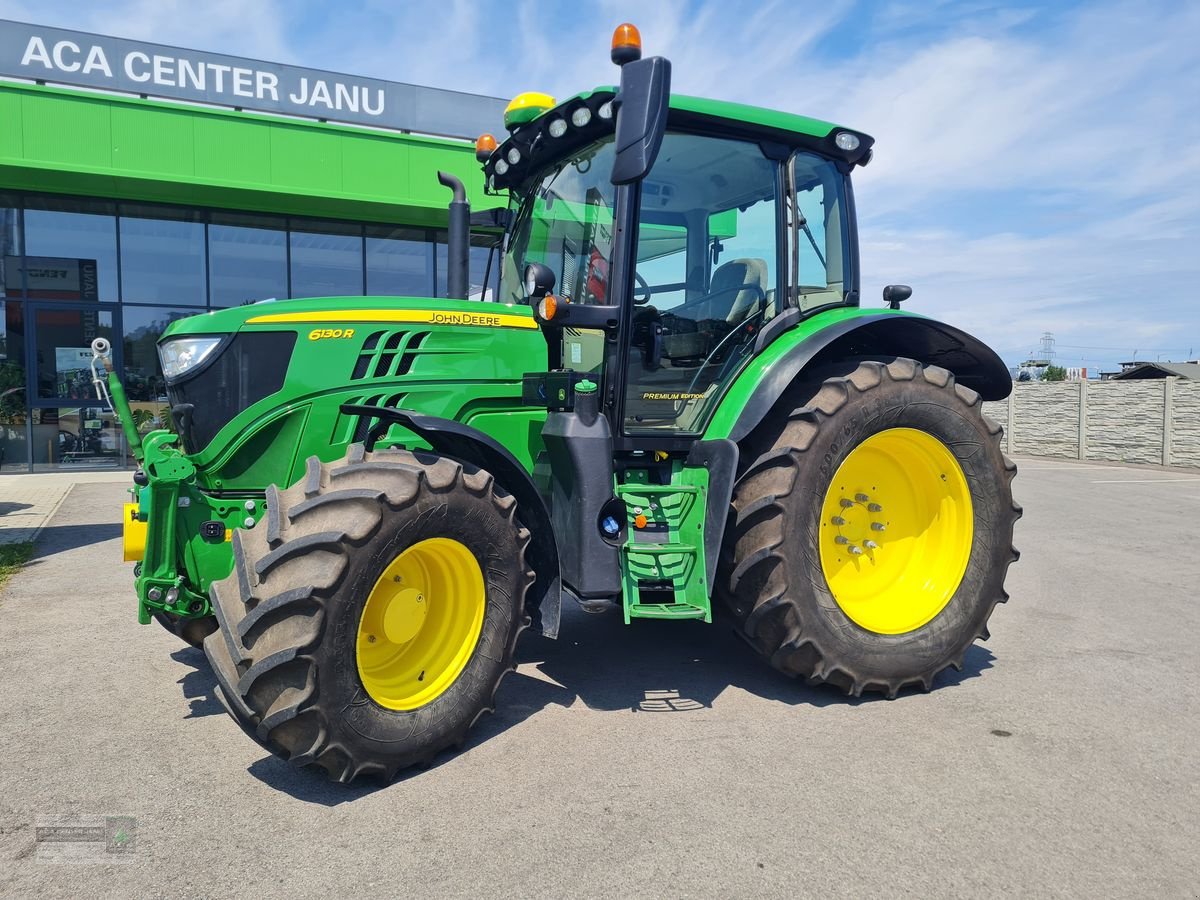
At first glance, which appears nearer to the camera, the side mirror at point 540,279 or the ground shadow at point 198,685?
the side mirror at point 540,279

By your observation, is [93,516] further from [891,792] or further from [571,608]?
[891,792]

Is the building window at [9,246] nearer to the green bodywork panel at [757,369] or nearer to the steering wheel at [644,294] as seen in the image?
the steering wheel at [644,294]

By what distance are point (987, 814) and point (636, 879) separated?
1228 millimetres

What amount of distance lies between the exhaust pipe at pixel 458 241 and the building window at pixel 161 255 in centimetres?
1120

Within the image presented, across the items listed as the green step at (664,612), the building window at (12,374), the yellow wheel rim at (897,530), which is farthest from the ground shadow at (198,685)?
the building window at (12,374)

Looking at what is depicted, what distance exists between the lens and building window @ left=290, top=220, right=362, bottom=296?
14.7 m

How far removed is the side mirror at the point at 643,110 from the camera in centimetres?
319

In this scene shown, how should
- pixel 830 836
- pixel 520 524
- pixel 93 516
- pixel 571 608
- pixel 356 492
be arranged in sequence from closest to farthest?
1. pixel 830 836
2. pixel 356 492
3. pixel 520 524
4. pixel 571 608
5. pixel 93 516

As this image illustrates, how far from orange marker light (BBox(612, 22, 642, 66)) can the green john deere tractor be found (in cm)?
1

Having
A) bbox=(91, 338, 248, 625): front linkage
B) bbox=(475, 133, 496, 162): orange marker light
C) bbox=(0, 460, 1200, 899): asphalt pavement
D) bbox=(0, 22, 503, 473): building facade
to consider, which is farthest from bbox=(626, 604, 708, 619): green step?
bbox=(0, 22, 503, 473): building facade

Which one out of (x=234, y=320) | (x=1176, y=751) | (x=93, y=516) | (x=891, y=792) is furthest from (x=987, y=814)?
(x=93, y=516)

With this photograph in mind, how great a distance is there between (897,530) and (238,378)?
10.5 feet

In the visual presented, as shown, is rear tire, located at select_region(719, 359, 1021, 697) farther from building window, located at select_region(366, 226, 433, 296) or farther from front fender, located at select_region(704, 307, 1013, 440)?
building window, located at select_region(366, 226, 433, 296)

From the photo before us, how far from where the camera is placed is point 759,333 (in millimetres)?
4312
